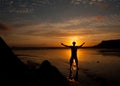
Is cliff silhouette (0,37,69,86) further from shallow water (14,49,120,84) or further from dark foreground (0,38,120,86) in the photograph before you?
shallow water (14,49,120,84)

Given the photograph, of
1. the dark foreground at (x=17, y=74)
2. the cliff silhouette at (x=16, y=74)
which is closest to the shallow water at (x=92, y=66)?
the dark foreground at (x=17, y=74)

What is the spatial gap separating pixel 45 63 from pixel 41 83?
2.84 meters

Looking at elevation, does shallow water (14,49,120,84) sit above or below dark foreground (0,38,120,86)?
below

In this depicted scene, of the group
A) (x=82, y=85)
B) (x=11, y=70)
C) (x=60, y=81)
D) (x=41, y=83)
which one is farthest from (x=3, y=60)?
(x=82, y=85)

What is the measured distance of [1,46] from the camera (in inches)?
476

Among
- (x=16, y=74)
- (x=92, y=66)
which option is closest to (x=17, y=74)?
(x=16, y=74)

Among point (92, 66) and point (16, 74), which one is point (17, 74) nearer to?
point (16, 74)

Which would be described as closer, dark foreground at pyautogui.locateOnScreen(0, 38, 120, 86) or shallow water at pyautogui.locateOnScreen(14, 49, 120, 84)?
dark foreground at pyautogui.locateOnScreen(0, 38, 120, 86)

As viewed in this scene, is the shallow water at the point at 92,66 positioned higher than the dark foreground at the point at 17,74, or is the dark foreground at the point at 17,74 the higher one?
the dark foreground at the point at 17,74

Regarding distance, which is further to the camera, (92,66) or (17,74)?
(92,66)

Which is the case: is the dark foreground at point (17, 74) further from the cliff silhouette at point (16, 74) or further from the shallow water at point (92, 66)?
the shallow water at point (92, 66)

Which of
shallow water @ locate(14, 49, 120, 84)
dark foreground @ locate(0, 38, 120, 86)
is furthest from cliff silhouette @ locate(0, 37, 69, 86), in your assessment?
shallow water @ locate(14, 49, 120, 84)

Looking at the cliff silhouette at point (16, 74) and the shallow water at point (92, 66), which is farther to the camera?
the shallow water at point (92, 66)

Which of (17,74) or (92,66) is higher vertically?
(17,74)
